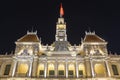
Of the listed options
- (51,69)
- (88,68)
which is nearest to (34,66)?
(51,69)

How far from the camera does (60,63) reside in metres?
54.8

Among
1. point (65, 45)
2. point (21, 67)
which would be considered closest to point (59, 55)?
point (65, 45)

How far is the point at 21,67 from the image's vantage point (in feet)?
181

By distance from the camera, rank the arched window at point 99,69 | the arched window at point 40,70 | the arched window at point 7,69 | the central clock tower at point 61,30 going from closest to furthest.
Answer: the arched window at point 99,69 < the arched window at point 7,69 < the arched window at point 40,70 < the central clock tower at point 61,30

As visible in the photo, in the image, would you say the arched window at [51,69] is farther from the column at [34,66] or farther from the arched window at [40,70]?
the column at [34,66]

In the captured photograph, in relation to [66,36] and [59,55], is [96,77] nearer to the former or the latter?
[59,55]

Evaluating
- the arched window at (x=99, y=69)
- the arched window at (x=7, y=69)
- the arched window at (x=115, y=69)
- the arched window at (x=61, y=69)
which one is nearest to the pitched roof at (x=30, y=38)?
the arched window at (x=7, y=69)

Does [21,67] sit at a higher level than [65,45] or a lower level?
lower

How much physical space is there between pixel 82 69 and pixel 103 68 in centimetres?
521

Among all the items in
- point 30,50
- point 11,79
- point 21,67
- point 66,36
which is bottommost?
point 11,79

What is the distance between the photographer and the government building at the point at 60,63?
5212 centimetres

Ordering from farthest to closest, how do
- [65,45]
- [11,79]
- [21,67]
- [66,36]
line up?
[66,36] < [65,45] < [21,67] < [11,79]

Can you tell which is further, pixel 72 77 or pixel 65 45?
pixel 65 45

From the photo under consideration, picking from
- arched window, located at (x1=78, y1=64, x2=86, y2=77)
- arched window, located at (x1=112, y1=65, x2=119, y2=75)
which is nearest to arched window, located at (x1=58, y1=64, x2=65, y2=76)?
arched window, located at (x1=78, y1=64, x2=86, y2=77)
